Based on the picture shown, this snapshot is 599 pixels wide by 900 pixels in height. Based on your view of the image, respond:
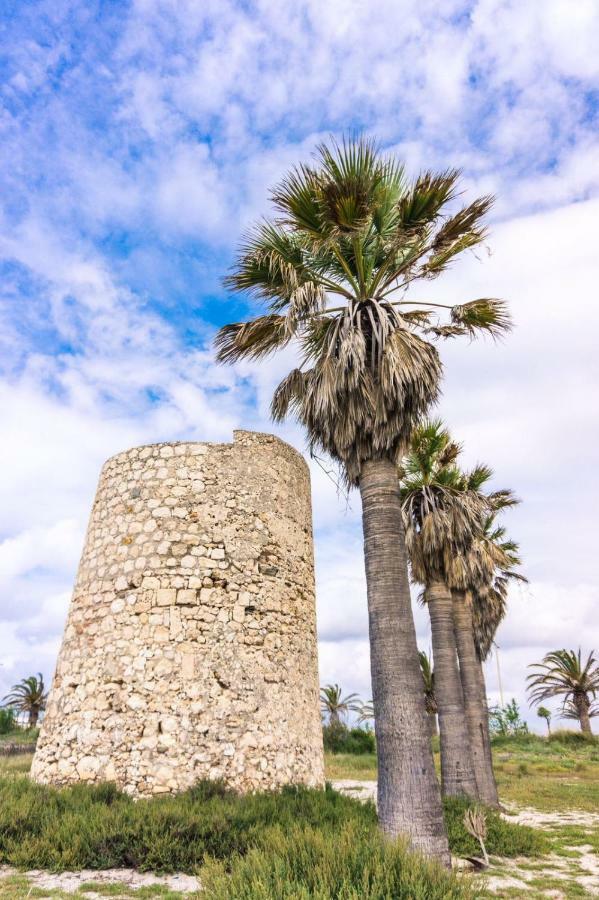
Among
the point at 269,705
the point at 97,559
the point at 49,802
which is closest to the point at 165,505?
the point at 97,559

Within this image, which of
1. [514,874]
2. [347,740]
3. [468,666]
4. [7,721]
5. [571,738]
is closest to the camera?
→ [514,874]

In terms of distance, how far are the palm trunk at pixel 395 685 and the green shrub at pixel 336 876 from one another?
1.75 m

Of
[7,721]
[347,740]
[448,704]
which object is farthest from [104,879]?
[7,721]

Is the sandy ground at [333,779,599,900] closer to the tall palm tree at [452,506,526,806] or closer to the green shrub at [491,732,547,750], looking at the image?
the tall palm tree at [452,506,526,806]

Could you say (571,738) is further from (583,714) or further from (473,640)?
(473,640)

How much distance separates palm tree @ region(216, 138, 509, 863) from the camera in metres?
7.33

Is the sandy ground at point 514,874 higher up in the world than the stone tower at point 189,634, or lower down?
lower down

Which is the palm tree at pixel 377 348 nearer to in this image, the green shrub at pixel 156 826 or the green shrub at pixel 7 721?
the green shrub at pixel 156 826

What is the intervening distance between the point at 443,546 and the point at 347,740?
18.7 m

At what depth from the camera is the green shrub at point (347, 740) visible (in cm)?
2783

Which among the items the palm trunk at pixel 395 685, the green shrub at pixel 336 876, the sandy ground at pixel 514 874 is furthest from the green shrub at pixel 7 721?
the green shrub at pixel 336 876

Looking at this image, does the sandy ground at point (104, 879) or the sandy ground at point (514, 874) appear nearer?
the sandy ground at point (104, 879)

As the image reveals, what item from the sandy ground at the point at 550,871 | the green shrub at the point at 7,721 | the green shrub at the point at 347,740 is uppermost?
the green shrub at the point at 7,721

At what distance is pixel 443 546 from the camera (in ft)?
45.4
